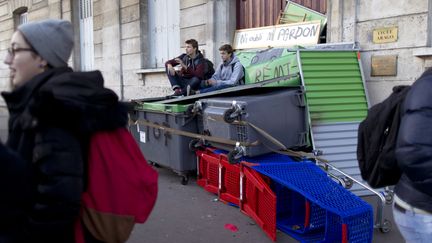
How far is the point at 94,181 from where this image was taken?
62.7 inches

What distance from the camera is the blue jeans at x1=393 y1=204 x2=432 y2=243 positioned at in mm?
1859

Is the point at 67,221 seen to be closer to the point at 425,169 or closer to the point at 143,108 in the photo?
the point at 425,169

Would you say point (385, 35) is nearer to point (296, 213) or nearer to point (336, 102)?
point (336, 102)

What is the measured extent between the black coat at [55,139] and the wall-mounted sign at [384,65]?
16.2 feet

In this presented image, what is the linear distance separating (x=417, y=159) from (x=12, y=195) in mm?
1526

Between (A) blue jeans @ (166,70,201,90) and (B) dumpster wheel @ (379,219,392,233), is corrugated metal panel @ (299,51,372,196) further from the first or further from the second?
(A) blue jeans @ (166,70,201,90)

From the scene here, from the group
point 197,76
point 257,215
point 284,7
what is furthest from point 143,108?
point 284,7

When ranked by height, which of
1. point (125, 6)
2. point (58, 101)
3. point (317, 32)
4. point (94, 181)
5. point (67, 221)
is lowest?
point (67, 221)

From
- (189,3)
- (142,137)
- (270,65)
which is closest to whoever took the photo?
(270,65)

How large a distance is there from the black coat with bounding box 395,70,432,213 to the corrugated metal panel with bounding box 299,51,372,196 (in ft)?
10.9

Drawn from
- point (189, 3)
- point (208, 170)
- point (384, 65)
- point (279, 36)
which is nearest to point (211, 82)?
point (279, 36)

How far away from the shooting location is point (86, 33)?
1411cm

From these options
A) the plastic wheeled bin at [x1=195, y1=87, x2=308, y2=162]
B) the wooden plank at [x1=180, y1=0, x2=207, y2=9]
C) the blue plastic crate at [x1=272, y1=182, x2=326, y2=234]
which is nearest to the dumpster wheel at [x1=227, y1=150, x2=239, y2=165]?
the plastic wheeled bin at [x1=195, y1=87, x2=308, y2=162]

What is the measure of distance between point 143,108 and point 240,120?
7.46 feet
